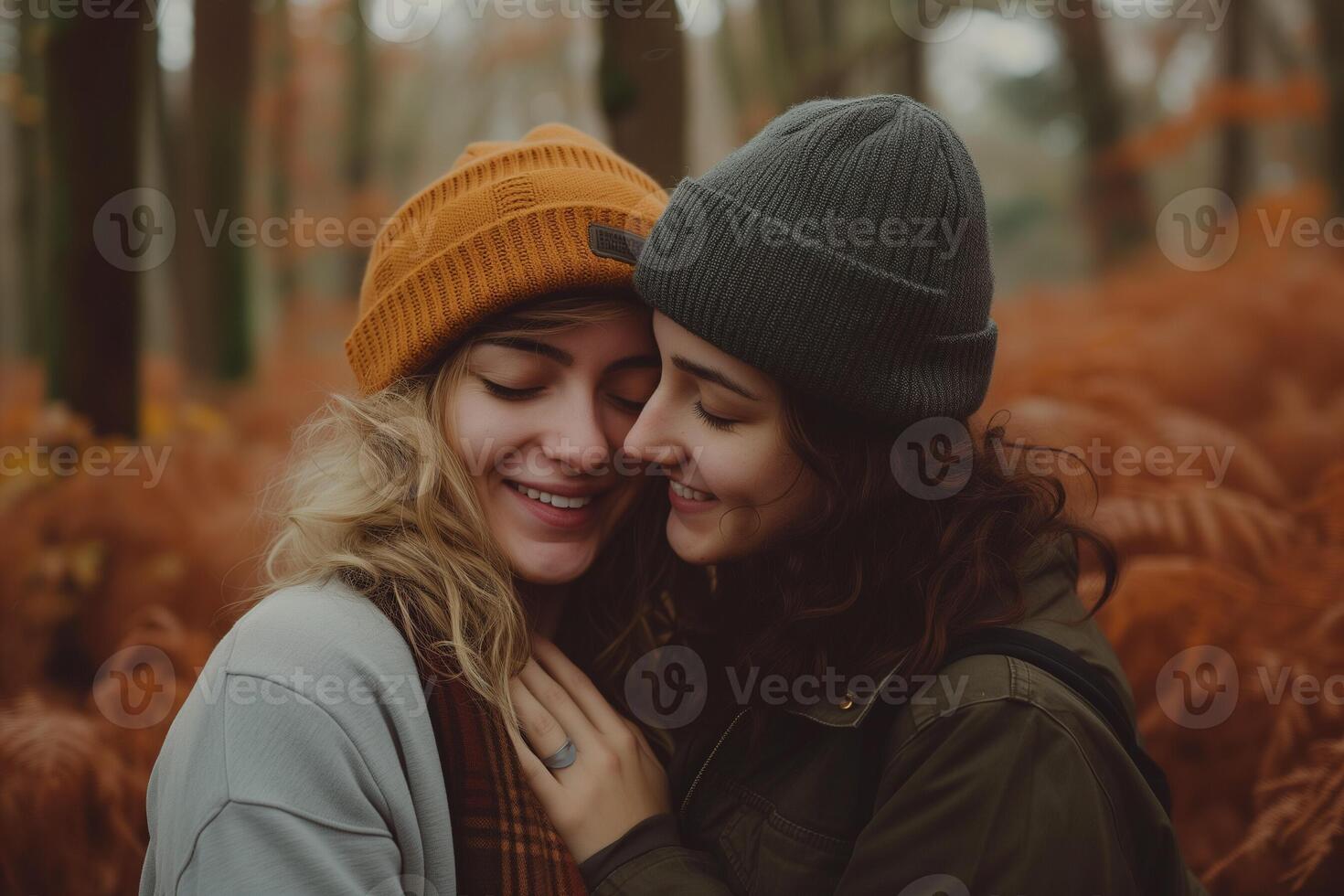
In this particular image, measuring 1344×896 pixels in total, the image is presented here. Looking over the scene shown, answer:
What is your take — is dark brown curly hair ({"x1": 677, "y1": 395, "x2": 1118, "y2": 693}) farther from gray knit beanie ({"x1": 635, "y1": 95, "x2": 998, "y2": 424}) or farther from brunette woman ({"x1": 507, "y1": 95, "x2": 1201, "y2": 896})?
gray knit beanie ({"x1": 635, "y1": 95, "x2": 998, "y2": 424})

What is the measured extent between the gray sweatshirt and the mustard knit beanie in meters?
0.69

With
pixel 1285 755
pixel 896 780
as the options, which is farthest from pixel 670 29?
pixel 1285 755

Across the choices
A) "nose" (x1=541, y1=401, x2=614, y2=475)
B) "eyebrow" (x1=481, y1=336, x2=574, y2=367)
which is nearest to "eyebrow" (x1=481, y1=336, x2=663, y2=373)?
"eyebrow" (x1=481, y1=336, x2=574, y2=367)

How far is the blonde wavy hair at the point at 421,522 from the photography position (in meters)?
2.00

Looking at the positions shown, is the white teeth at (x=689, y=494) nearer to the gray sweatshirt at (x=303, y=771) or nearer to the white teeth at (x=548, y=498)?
the white teeth at (x=548, y=498)

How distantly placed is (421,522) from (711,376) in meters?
0.70

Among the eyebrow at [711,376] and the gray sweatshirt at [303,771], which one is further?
the eyebrow at [711,376]

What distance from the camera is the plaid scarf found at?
6.02 ft

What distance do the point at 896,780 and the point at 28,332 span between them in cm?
1181

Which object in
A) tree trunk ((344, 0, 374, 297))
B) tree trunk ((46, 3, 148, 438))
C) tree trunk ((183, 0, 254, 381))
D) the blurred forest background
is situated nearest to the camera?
the blurred forest background

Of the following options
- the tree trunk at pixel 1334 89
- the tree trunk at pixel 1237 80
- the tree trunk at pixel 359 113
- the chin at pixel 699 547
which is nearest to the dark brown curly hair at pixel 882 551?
the chin at pixel 699 547

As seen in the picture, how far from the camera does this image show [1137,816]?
5.71 feet

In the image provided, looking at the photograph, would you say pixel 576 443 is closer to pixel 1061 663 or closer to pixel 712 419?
pixel 712 419

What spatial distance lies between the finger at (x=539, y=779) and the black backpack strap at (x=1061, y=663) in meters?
0.83
